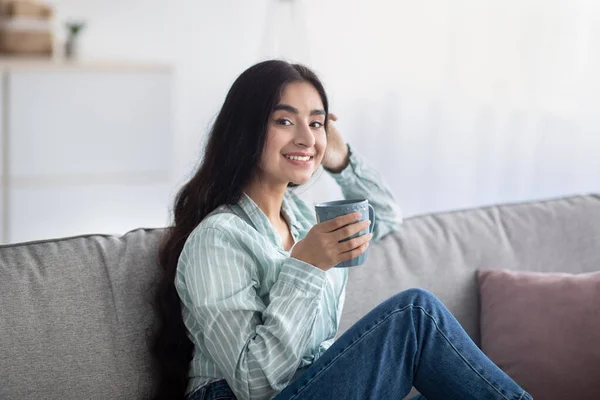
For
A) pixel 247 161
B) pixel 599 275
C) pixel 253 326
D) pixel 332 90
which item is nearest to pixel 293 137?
pixel 247 161

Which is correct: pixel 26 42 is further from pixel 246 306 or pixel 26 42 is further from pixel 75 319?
pixel 246 306

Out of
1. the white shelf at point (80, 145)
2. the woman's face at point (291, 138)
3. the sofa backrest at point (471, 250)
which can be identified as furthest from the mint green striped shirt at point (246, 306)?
the white shelf at point (80, 145)

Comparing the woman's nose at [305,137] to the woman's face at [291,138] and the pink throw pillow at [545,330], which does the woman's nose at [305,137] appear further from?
the pink throw pillow at [545,330]

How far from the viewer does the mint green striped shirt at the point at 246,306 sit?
1.54 metres

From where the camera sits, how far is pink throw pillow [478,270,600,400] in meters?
1.94

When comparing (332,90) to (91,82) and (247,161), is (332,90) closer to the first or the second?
(91,82)

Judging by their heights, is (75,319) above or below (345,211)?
below

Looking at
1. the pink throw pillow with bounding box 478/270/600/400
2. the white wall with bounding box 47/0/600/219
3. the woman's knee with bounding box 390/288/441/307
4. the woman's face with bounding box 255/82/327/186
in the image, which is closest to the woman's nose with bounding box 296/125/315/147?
the woman's face with bounding box 255/82/327/186

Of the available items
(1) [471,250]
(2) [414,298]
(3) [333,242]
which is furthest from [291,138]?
(1) [471,250]

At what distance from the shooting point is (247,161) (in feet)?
5.70

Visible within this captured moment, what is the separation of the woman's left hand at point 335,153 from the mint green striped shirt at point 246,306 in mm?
368

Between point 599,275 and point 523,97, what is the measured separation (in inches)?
74.6

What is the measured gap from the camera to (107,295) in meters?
1.75

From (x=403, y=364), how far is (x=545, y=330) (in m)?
0.53
